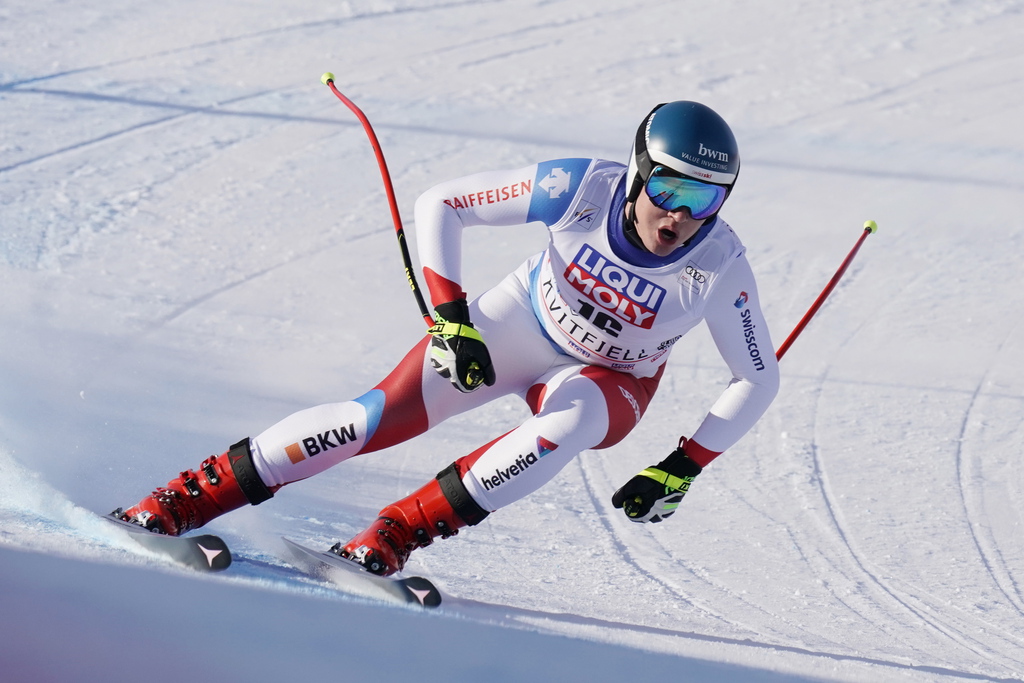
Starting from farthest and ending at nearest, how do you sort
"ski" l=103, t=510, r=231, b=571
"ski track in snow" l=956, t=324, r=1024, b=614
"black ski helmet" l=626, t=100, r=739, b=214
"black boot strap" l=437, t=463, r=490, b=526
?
"ski track in snow" l=956, t=324, r=1024, b=614, "black boot strap" l=437, t=463, r=490, b=526, "black ski helmet" l=626, t=100, r=739, b=214, "ski" l=103, t=510, r=231, b=571

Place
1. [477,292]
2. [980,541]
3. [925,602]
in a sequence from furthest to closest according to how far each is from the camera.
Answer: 1. [477,292]
2. [980,541]
3. [925,602]

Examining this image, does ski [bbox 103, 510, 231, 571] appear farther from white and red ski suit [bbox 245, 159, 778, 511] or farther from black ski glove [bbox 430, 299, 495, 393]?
black ski glove [bbox 430, 299, 495, 393]

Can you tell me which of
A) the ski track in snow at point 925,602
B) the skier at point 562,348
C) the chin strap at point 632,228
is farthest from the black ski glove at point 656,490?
the ski track in snow at point 925,602

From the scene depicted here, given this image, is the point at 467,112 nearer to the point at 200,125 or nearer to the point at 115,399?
the point at 200,125

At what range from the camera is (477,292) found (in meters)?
5.91

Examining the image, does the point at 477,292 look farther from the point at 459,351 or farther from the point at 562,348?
the point at 459,351

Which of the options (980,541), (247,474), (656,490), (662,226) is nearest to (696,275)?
(662,226)

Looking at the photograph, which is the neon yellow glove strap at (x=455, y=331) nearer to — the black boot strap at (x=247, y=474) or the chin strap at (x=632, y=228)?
the chin strap at (x=632, y=228)

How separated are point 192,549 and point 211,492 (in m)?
0.35

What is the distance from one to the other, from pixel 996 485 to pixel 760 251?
209cm

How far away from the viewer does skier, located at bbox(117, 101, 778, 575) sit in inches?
122

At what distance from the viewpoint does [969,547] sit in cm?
422

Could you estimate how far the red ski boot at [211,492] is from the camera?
3.20 metres

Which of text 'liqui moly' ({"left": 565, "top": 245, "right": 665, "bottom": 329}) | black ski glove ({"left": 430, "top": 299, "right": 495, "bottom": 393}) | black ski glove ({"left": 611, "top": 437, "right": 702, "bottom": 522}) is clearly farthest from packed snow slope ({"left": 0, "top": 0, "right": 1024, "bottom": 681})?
text 'liqui moly' ({"left": 565, "top": 245, "right": 665, "bottom": 329})
